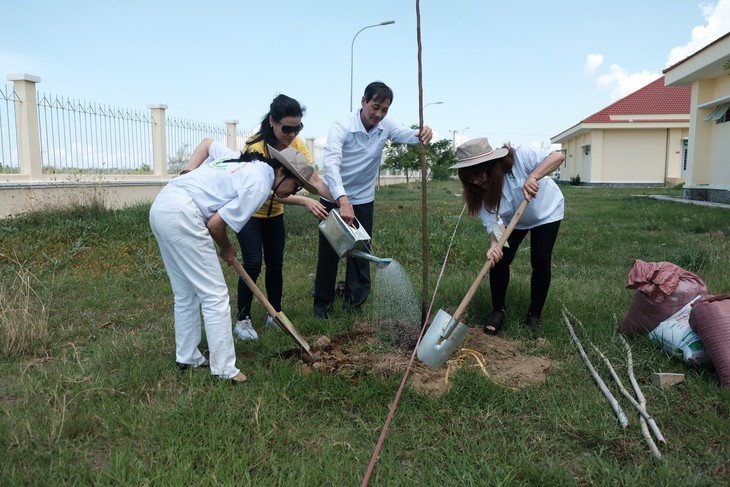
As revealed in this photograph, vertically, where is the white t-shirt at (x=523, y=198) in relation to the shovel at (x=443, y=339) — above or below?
above

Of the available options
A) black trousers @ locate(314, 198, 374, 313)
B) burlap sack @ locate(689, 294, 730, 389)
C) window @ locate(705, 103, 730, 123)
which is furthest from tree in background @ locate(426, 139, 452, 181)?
burlap sack @ locate(689, 294, 730, 389)

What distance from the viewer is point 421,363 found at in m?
3.15

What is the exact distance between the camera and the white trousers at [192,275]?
2717mm

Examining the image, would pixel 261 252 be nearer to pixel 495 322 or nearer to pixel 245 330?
pixel 245 330

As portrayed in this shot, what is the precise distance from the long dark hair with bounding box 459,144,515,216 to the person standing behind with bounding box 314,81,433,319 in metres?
0.39

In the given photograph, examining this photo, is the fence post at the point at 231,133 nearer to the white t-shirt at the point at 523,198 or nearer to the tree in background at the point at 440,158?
the white t-shirt at the point at 523,198

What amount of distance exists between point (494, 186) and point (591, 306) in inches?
58.9

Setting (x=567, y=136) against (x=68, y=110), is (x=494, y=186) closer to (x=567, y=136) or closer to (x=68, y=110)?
(x=68, y=110)

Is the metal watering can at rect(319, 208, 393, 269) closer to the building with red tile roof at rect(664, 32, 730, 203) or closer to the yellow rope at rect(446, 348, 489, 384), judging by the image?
the yellow rope at rect(446, 348, 489, 384)

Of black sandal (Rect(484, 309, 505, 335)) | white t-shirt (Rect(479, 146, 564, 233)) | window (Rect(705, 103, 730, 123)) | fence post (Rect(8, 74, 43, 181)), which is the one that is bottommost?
black sandal (Rect(484, 309, 505, 335))

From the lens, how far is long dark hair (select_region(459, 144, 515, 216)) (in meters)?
3.33

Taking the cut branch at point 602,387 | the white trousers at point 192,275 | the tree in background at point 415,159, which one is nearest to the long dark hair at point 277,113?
the white trousers at point 192,275

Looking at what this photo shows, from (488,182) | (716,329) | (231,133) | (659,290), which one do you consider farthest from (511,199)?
(231,133)

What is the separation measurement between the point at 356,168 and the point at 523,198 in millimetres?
1183
